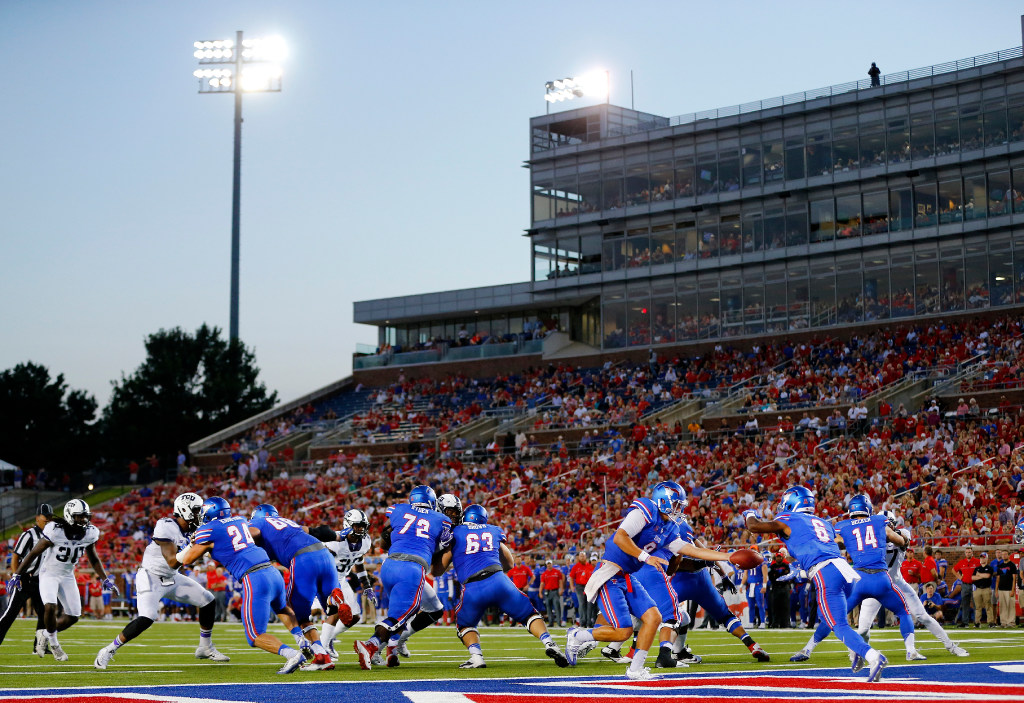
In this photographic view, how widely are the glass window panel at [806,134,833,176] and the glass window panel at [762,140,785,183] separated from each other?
1.01m

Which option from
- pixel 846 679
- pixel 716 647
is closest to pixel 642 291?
pixel 716 647

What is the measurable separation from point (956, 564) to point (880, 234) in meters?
21.2

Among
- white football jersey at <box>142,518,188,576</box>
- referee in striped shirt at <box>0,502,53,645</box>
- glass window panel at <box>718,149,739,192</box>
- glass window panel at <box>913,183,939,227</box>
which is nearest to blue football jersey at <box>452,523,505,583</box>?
white football jersey at <box>142,518,188,576</box>

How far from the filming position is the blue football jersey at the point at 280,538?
13516mm

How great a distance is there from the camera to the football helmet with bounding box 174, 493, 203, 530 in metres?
13.7

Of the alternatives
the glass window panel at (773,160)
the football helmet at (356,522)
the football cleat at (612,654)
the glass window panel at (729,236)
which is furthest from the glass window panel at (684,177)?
the football cleat at (612,654)

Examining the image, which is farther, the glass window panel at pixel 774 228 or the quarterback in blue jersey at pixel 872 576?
the glass window panel at pixel 774 228

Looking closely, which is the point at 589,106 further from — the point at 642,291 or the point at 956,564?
the point at 956,564

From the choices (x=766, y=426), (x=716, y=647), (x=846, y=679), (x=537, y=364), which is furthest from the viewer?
(x=537, y=364)

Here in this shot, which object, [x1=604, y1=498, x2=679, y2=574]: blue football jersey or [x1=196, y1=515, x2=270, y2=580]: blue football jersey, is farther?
[x1=196, y1=515, x2=270, y2=580]: blue football jersey

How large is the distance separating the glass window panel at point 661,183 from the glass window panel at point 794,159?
443 cm

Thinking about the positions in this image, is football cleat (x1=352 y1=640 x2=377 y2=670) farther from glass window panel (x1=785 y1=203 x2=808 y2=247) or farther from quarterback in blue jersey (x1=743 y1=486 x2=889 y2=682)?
glass window panel (x1=785 y1=203 x2=808 y2=247)

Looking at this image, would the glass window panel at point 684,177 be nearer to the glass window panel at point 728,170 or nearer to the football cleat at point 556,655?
the glass window panel at point 728,170

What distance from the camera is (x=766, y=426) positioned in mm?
38531
